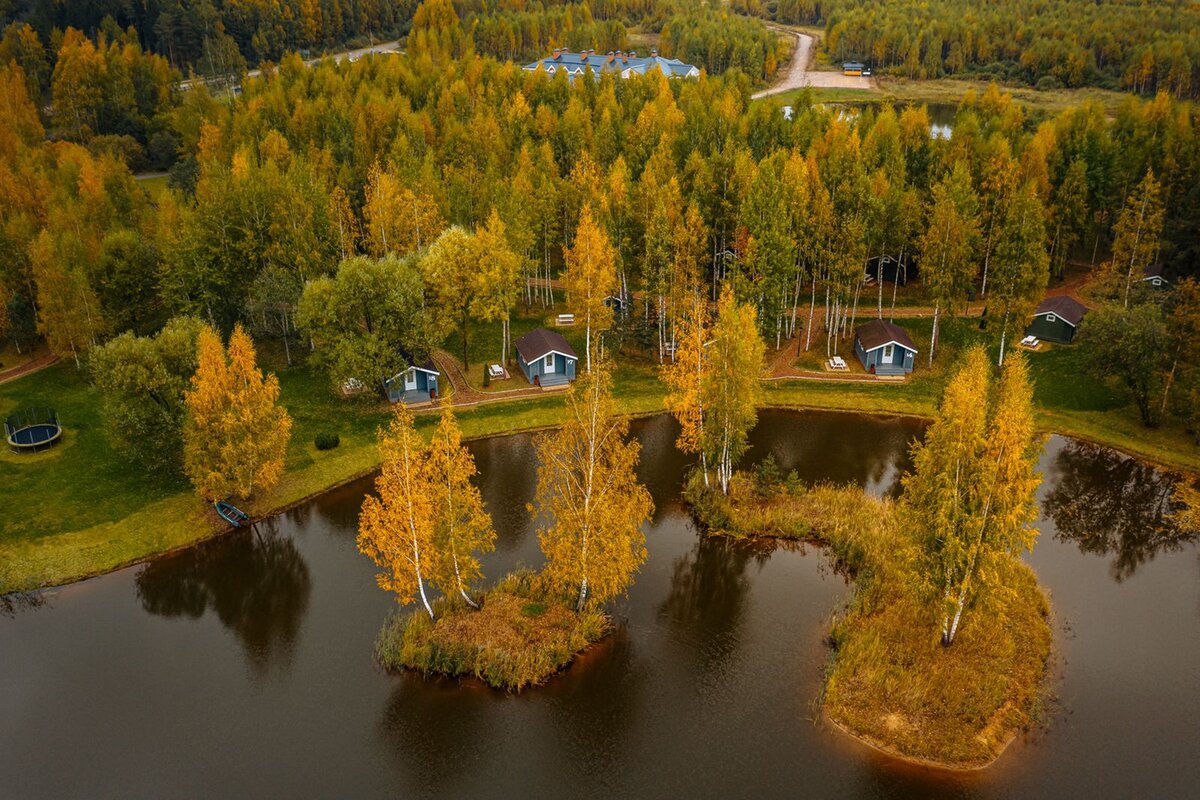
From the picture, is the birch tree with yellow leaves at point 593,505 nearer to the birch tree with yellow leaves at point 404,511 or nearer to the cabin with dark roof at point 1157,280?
the birch tree with yellow leaves at point 404,511

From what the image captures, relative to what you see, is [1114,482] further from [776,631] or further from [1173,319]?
[776,631]

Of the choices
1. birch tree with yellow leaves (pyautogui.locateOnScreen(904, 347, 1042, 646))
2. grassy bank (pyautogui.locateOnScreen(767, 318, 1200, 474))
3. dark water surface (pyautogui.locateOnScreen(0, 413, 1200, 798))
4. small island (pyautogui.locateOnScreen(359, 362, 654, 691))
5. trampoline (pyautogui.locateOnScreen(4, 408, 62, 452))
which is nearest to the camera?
dark water surface (pyautogui.locateOnScreen(0, 413, 1200, 798))

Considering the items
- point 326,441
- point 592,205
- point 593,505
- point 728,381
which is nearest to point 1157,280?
point 592,205

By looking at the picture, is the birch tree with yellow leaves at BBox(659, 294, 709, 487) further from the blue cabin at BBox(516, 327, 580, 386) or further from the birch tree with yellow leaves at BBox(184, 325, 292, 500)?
the birch tree with yellow leaves at BBox(184, 325, 292, 500)

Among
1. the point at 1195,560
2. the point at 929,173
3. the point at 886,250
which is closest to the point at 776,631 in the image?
the point at 1195,560

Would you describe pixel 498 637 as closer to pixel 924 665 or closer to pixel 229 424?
pixel 924 665

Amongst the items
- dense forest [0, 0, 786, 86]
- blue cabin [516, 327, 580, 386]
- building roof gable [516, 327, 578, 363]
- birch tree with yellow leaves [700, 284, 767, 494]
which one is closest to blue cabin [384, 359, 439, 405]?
blue cabin [516, 327, 580, 386]
